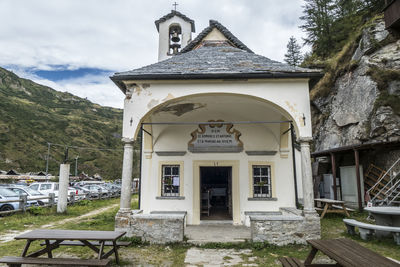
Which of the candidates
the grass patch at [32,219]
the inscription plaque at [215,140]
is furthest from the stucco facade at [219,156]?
A: the grass patch at [32,219]

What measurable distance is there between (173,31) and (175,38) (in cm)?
43

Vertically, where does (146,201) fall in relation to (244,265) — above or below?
above

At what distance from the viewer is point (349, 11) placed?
22719 millimetres

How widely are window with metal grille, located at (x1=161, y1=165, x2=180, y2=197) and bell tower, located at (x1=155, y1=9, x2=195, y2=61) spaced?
6.78m

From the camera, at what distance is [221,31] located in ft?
36.2

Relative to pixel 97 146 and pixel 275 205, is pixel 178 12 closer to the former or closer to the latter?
pixel 275 205

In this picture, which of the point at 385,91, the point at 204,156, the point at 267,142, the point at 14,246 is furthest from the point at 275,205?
the point at 385,91

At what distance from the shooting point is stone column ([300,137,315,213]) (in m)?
6.26

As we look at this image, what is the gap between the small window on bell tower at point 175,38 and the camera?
13375 mm

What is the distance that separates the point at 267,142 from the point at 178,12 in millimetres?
8544

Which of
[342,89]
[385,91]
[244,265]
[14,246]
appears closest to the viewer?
[244,265]

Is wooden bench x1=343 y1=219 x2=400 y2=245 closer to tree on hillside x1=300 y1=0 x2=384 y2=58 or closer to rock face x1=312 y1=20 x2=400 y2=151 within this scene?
rock face x1=312 y1=20 x2=400 y2=151

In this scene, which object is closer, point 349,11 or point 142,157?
point 142,157

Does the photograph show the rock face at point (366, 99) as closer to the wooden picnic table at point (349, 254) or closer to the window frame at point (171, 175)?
the window frame at point (171, 175)
